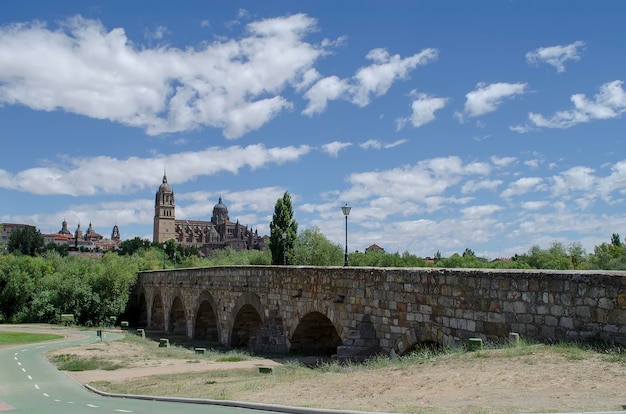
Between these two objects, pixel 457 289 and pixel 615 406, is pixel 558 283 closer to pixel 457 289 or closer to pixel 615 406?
pixel 457 289

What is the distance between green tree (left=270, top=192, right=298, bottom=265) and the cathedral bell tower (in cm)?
13054

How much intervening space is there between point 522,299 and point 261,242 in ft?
580

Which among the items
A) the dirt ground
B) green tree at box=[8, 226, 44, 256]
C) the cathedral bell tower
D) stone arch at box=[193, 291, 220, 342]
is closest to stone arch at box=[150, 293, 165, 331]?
stone arch at box=[193, 291, 220, 342]

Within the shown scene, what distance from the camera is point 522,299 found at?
9289 millimetres

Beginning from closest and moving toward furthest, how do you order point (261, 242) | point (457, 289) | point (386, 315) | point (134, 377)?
point (457, 289)
point (386, 315)
point (134, 377)
point (261, 242)

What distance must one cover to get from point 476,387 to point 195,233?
195 m

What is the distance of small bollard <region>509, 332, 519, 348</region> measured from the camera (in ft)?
29.5

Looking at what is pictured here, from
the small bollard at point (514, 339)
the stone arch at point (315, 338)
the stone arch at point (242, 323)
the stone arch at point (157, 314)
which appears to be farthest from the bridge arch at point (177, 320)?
the small bollard at point (514, 339)

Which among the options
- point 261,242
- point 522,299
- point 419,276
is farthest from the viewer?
point 261,242

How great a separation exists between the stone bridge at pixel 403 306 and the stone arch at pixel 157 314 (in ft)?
56.0

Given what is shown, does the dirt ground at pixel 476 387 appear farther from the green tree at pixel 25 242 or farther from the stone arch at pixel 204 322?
the green tree at pixel 25 242

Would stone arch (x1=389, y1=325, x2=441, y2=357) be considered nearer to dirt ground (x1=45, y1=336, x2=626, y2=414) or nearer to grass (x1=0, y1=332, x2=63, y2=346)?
dirt ground (x1=45, y1=336, x2=626, y2=414)

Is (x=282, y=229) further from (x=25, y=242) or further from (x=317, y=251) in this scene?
(x=25, y=242)

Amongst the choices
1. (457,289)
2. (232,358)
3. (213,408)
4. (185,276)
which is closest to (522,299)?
(457,289)
